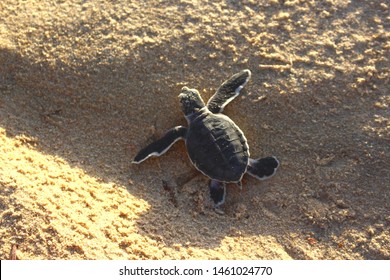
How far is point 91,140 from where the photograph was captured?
222 centimetres

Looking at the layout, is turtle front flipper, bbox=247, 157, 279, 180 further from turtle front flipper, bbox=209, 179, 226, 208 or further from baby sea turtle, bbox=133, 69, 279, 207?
turtle front flipper, bbox=209, 179, 226, 208

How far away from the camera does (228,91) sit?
2109mm

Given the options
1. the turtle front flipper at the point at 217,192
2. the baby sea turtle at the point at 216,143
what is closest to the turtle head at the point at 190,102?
the baby sea turtle at the point at 216,143

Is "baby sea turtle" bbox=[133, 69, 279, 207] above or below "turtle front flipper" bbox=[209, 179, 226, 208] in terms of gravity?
above

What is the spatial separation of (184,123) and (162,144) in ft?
0.59

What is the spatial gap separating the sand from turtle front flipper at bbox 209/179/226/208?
1.8 inches

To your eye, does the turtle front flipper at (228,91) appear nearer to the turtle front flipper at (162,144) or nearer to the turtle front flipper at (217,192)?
the turtle front flipper at (162,144)

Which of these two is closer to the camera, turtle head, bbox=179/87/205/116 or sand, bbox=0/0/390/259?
sand, bbox=0/0/390/259

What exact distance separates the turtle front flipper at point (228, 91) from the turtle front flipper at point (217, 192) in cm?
34

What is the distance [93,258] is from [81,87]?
88cm

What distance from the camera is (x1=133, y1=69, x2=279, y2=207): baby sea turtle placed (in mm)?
2014

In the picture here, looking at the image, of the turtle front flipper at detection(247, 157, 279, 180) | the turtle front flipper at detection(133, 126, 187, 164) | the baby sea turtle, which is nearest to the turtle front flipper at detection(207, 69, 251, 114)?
the baby sea turtle

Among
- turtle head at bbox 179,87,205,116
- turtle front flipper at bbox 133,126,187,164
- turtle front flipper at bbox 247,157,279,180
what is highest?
turtle head at bbox 179,87,205,116

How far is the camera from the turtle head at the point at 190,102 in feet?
6.89
